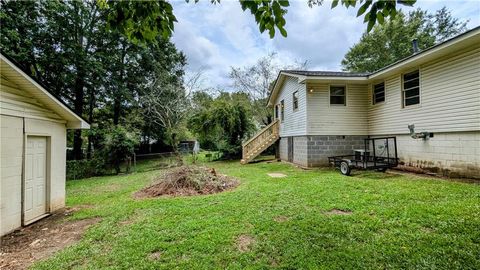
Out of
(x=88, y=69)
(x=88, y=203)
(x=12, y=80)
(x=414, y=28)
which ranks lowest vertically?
(x=88, y=203)

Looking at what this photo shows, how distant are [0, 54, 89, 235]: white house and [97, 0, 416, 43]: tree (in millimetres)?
3450

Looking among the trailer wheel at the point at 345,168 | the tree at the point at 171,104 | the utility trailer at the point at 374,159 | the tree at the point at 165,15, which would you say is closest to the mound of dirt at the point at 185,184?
the trailer wheel at the point at 345,168

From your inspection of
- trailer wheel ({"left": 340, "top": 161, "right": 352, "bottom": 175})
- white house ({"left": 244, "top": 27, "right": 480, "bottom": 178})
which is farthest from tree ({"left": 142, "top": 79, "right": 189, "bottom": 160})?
trailer wheel ({"left": 340, "top": 161, "right": 352, "bottom": 175})

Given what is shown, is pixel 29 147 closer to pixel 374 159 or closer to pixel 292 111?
pixel 374 159

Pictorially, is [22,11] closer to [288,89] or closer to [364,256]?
[288,89]

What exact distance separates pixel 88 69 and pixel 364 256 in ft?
64.1

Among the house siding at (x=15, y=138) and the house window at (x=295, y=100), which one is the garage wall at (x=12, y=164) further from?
the house window at (x=295, y=100)

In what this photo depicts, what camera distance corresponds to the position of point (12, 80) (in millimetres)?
4711

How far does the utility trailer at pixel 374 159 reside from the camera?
8.29m

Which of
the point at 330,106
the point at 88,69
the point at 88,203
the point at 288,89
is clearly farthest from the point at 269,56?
the point at 88,203

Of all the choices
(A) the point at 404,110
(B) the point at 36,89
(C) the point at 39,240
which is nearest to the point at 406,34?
(A) the point at 404,110

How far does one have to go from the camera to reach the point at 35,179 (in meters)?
5.42

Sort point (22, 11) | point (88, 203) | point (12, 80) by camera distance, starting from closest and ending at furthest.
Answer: point (12, 80) < point (88, 203) < point (22, 11)

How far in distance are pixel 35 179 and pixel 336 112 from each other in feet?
37.2
